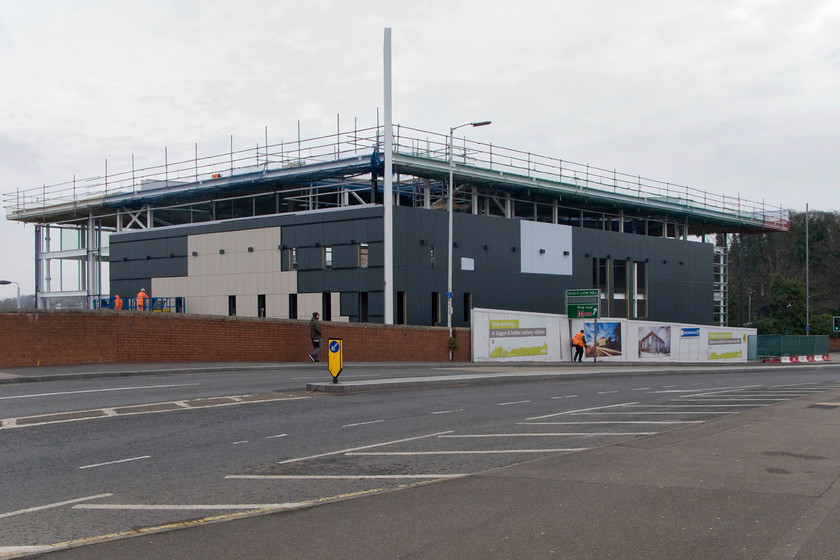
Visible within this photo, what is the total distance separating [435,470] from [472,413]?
5.59 metres

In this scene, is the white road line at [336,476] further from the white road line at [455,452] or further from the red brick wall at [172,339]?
the red brick wall at [172,339]

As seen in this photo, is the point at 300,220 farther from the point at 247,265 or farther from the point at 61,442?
the point at 61,442

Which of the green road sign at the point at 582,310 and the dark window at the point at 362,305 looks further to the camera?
the green road sign at the point at 582,310

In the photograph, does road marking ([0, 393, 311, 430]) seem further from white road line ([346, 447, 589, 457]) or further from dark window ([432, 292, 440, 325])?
dark window ([432, 292, 440, 325])

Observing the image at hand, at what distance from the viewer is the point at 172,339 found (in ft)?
85.6

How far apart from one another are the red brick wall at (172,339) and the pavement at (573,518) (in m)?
18.3

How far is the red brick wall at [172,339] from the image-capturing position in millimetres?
22516

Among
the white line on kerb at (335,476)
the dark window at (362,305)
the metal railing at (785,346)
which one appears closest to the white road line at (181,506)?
the white line on kerb at (335,476)

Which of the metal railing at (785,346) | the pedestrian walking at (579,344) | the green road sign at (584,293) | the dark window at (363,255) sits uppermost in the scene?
the dark window at (363,255)

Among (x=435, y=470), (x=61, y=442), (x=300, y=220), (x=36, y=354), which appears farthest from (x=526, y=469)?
(x=300, y=220)

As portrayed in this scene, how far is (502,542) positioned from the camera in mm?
6078

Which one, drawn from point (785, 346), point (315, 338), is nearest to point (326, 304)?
point (315, 338)

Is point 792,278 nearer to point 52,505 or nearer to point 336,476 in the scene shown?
point 336,476

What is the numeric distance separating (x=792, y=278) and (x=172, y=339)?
239 feet
